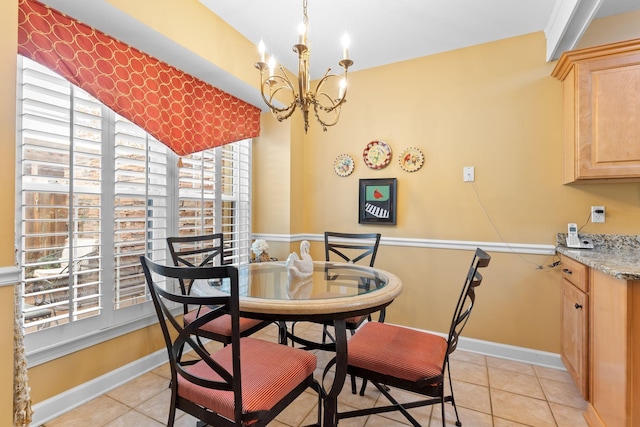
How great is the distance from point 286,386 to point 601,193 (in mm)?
2579

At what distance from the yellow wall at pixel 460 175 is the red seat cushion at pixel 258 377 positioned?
117 cm

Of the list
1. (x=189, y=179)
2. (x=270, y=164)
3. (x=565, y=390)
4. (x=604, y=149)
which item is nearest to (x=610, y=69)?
(x=604, y=149)

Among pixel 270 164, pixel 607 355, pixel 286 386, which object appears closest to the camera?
pixel 286 386

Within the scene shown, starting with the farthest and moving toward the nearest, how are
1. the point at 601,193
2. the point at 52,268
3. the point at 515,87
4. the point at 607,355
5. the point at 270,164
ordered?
the point at 270,164 < the point at 515,87 < the point at 601,193 < the point at 52,268 < the point at 607,355

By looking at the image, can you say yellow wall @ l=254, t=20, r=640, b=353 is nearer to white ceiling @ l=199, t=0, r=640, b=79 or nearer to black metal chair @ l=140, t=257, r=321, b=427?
white ceiling @ l=199, t=0, r=640, b=79

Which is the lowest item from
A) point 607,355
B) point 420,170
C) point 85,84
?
point 607,355

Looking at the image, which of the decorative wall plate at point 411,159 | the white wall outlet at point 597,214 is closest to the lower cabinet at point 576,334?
the white wall outlet at point 597,214

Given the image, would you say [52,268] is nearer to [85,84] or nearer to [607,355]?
[85,84]

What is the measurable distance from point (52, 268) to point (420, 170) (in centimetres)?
280

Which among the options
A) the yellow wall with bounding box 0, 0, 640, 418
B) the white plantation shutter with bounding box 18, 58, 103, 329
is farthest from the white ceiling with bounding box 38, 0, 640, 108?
the white plantation shutter with bounding box 18, 58, 103, 329

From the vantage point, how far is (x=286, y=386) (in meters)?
1.22

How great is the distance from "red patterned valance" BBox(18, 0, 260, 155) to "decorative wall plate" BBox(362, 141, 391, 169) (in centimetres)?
134

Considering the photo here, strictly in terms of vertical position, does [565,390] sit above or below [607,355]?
below

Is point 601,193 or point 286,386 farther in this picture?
point 601,193
